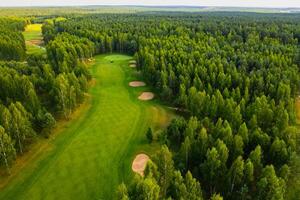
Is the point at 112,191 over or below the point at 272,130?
below

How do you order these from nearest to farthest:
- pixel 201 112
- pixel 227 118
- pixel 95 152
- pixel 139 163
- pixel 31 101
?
pixel 139 163
pixel 95 152
pixel 227 118
pixel 31 101
pixel 201 112

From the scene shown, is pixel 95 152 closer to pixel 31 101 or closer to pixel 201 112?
pixel 31 101

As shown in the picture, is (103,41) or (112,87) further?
(103,41)

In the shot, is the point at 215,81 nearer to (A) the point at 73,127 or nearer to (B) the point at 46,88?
(A) the point at 73,127

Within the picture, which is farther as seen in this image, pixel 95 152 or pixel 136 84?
pixel 136 84

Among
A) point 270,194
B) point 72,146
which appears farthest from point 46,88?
point 270,194

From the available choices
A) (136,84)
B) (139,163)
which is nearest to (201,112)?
(139,163)
